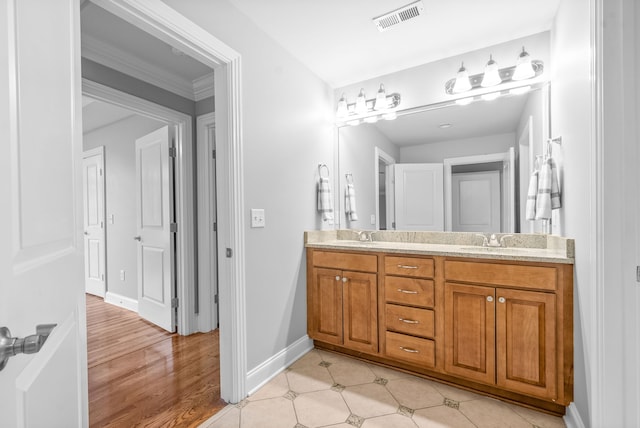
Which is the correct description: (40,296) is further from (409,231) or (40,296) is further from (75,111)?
(409,231)

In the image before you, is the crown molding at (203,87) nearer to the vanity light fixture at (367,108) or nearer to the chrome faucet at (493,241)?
the vanity light fixture at (367,108)

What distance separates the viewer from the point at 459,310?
1.80 meters

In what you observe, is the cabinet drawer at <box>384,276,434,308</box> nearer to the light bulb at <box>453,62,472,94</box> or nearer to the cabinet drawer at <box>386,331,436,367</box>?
the cabinet drawer at <box>386,331,436,367</box>

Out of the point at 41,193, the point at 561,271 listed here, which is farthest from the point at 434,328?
the point at 41,193

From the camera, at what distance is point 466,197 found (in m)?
2.26

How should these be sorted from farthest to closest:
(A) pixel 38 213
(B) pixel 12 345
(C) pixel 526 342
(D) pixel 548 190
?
1. (D) pixel 548 190
2. (C) pixel 526 342
3. (A) pixel 38 213
4. (B) pixel 12 345

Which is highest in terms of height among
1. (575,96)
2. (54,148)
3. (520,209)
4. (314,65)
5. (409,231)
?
(314,65)

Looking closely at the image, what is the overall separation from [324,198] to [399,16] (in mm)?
1368

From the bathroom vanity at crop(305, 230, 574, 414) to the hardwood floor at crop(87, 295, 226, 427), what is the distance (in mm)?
872

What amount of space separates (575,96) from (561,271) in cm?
87

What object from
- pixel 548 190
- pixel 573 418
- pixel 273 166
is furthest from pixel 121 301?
pixel 548 190

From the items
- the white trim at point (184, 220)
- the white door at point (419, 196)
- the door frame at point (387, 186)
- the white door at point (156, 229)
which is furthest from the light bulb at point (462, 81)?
the white door at point (156, 229)

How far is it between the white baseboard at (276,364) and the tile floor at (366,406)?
4 centimetres

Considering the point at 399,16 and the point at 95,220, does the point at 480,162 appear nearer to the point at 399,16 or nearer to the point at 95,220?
the point at 399,16
